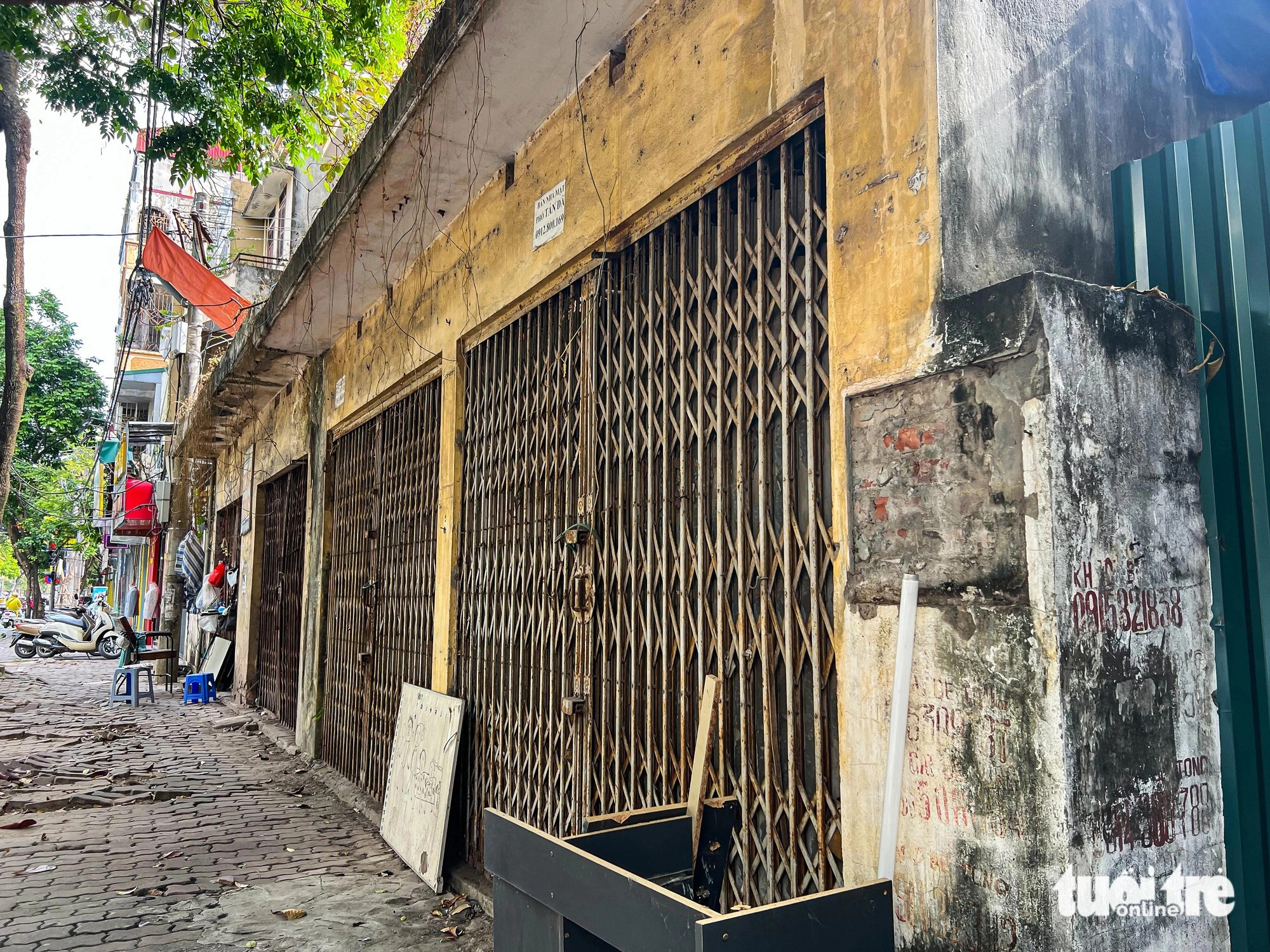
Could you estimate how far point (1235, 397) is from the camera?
2.10m

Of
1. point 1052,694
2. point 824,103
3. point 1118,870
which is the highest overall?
point 824,103

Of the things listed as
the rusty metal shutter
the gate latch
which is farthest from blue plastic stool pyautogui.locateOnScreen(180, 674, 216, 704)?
the gate latch

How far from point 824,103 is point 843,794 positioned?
199 cm

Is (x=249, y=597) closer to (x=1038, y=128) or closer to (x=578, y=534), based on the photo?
(x=578, y=534)

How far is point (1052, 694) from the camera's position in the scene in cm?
174

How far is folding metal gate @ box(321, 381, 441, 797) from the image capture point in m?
6.20

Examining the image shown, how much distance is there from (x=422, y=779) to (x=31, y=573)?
35.1 m

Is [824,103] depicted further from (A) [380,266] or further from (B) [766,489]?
(A) [380,266]

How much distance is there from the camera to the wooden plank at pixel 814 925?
4.74 feet

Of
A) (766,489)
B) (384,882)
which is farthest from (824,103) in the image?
(384,882)

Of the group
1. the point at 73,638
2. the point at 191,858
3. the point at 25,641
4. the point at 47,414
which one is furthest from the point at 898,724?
the point at 47,414

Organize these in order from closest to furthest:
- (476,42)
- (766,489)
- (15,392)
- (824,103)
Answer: (824,103) < (766,489) < (476,42) < (15,392)

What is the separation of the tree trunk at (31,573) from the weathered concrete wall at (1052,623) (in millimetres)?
34107

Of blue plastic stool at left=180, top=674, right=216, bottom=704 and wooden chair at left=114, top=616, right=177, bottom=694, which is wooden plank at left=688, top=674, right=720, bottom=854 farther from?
blue plastic stool at left=180, top=674, right=216, bottom=704
